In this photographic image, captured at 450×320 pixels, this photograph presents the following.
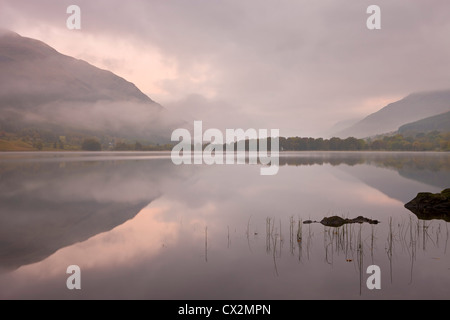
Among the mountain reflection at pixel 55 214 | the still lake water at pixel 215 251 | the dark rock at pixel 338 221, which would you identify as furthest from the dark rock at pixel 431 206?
the mountain reflection at pixel 55 214

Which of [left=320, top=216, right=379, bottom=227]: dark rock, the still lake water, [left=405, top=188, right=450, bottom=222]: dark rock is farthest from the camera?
[left=405, top=188, right=450, bottom=222]: dark rock

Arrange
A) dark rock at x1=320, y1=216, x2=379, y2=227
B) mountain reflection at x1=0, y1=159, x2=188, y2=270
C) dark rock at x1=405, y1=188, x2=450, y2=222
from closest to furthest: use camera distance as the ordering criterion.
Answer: mountain reflection at x1=0, y1=159, x2=188, y2=270 < dark rock at x1=320, y1=216, x2=379, y2=227 < dark rock at x1=405, y1=188, x2=450, y2=222

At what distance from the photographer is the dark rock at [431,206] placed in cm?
1795

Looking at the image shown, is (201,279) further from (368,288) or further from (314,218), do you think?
(314,218)

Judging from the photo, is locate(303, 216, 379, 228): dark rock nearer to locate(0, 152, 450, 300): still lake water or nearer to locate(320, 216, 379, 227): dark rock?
locate(320, 216, 379, 227): dark rock

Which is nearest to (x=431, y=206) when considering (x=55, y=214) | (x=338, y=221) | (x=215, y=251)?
(x=338, y=221)

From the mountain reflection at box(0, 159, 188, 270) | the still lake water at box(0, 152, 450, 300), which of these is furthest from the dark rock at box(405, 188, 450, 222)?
the mountain reflection at box(0, 159, 188, 270)

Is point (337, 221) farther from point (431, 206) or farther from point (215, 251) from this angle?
point (431, 206)

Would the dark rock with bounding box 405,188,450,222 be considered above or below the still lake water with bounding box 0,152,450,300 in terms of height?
above

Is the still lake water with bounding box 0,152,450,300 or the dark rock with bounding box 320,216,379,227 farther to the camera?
the dark rock with bounding box 320,216,379,227

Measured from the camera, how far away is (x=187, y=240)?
13.8 metres

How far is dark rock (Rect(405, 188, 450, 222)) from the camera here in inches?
707

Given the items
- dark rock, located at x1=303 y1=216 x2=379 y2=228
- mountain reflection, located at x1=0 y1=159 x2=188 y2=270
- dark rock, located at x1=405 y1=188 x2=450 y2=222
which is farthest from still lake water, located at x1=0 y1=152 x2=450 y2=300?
dark rock, located at x1=405 y1=188 x2=450 y2=222

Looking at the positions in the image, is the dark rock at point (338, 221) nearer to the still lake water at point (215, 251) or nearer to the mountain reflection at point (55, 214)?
the still lake water at point (215, 251)
